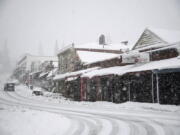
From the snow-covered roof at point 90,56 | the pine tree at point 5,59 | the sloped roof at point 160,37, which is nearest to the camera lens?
the sloped roof at point 160,37

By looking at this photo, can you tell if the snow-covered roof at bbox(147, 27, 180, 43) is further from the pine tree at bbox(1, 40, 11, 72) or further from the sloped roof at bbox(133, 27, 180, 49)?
the pine tree at bbox(1, 40, 11, 72)

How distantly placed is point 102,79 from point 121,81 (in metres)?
3.86

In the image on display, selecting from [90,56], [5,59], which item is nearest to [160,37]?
[90,56]

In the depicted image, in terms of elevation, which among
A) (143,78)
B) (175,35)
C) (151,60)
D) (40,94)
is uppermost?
(175,35)

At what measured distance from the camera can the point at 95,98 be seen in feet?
91.7

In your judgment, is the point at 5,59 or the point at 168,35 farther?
the point at 5,59

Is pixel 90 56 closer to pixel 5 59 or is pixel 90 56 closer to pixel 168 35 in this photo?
pixel 168 35

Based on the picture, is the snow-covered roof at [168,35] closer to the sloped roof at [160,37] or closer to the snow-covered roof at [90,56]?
the sloped roof at [160,37]

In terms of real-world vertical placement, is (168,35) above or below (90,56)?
above

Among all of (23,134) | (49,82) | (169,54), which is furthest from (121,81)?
(49,82)

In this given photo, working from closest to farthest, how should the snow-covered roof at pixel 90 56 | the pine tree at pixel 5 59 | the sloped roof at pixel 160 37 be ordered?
the sloped roof at pixel 160 37 < the snow-covered roof at pixel 90 56 < the pine tree at pixel 5 59

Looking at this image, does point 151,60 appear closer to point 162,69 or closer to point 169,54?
point 169,54

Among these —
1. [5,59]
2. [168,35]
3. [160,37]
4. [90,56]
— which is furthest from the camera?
[5,59]

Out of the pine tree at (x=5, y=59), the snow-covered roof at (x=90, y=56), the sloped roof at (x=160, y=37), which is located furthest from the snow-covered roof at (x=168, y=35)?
the pine tree at (x=5, y=59)
